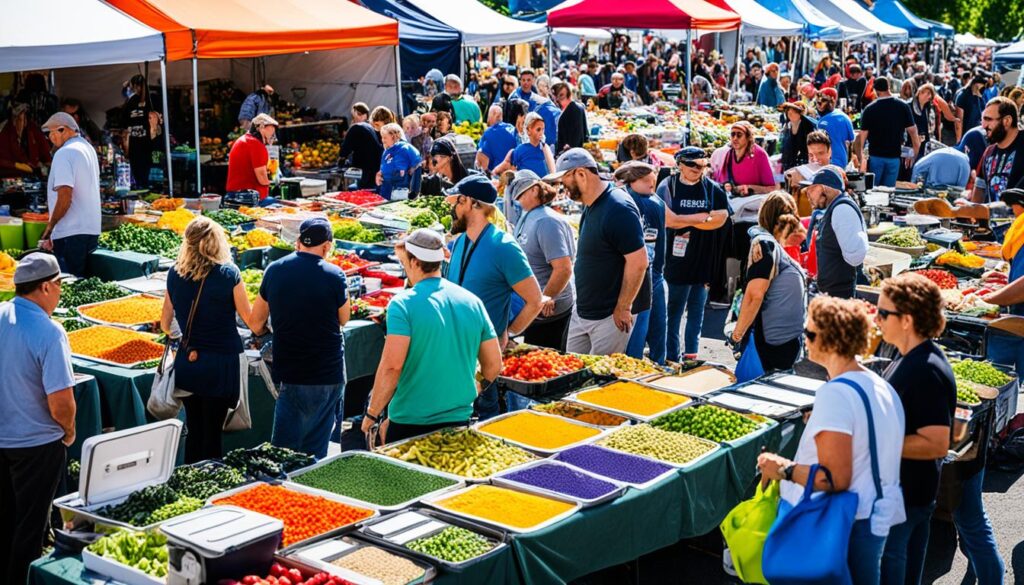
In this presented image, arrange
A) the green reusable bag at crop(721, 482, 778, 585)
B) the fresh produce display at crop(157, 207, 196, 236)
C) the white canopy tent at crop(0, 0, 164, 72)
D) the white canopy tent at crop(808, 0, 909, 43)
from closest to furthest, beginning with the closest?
the green reusable bag at crop(721, 482, 778, 585)
the white canopy tent at crop(0, 0, 164, 72)
the fresh produce display at crop(157, 207, 196, 236)
the white canopy tent at crop(808, 0, 909, 43)

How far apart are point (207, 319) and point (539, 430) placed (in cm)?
180

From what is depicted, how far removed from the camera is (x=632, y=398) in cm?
616

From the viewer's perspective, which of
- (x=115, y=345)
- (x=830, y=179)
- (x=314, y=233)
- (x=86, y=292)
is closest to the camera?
(x=314, y=233)

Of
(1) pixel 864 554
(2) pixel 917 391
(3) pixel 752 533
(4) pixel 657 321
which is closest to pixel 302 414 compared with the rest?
(3) pixel 752 533

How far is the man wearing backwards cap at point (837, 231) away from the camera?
7305 millimetres

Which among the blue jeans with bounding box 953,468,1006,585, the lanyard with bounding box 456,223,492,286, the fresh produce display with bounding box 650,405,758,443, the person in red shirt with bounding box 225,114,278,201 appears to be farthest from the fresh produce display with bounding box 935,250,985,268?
the person in red shirt with bounding box 225,114,278,201

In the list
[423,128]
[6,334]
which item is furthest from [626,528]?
[423,128]

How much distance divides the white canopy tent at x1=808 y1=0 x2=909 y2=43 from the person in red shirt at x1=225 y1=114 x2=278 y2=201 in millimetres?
19764

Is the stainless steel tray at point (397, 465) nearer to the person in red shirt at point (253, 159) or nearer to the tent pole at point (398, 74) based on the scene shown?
the person in red shirt at point (253, 159)

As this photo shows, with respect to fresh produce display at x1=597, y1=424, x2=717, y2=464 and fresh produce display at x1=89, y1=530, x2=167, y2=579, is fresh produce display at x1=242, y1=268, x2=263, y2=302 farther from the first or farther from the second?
fresh produce display at x1=89, y1=530, x2=167, y2=579

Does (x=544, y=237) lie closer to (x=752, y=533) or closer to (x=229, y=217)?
(x=752, y=533)

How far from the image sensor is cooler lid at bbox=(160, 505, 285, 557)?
12.2 ft

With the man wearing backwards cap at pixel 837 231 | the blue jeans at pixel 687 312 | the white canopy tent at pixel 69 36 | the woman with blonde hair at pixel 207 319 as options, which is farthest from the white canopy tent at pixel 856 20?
the woman with blonde hair at pixel 207 319

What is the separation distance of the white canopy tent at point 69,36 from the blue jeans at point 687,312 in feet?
18.1
